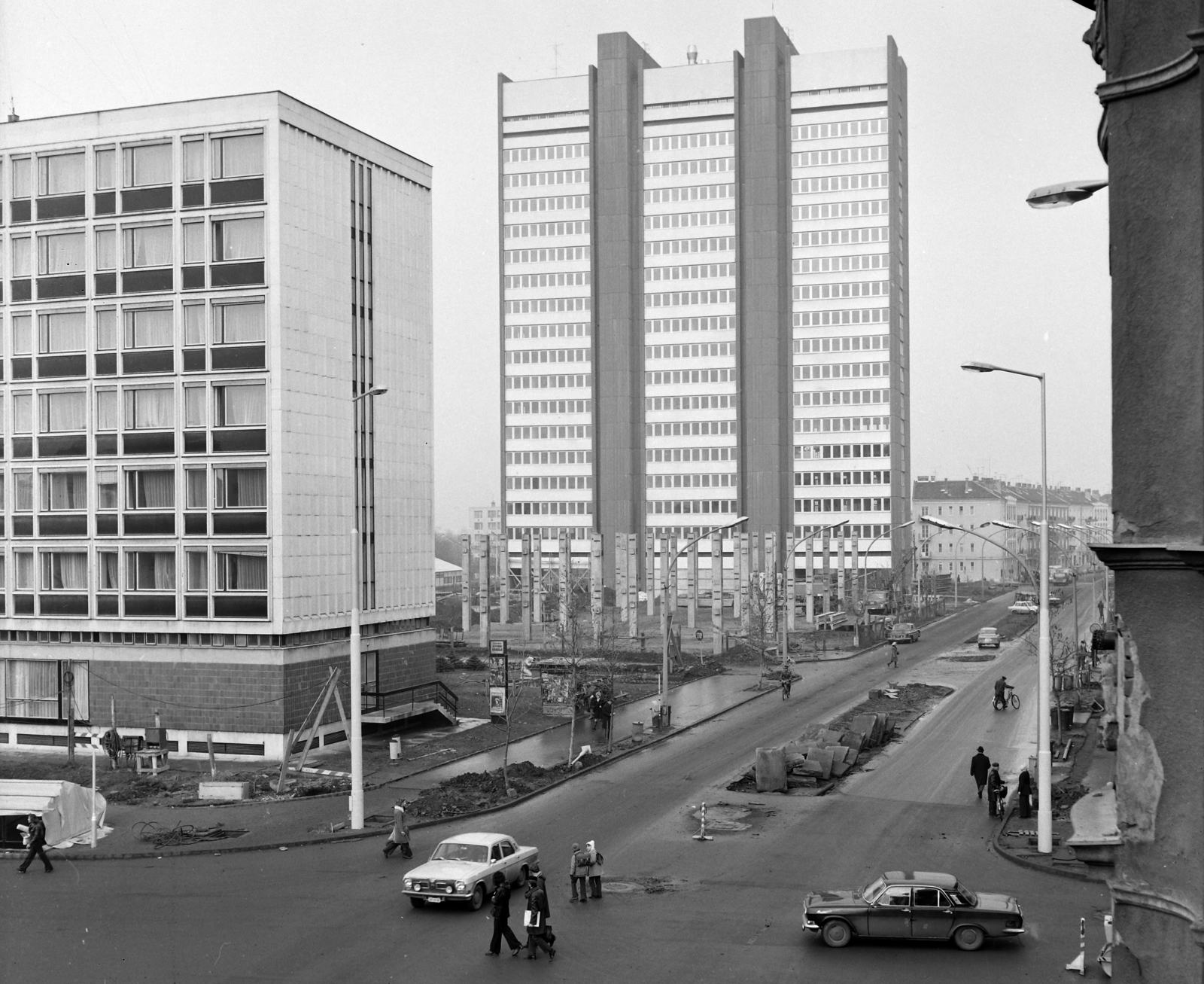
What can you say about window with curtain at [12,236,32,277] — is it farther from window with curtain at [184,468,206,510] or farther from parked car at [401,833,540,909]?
parked car at [401,833,540,909]

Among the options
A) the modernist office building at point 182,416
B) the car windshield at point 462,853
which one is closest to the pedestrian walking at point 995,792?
the car windshield at point 462,853

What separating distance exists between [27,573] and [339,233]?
16.1 metres

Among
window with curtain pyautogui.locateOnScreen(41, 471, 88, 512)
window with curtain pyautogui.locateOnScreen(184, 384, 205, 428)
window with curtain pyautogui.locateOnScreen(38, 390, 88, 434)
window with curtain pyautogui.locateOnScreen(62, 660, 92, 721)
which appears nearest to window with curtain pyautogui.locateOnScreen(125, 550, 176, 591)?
window with curtain pyautogui.locateOnScreen(41, 471, 88, 512)

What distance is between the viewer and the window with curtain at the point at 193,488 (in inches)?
1609

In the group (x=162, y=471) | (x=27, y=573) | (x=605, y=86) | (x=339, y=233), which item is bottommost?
(x=27, y=573)

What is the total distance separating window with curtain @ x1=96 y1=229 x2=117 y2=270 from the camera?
41688 mm

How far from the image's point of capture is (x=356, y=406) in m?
44.2

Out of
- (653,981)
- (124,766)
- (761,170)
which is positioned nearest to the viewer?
(653,981)

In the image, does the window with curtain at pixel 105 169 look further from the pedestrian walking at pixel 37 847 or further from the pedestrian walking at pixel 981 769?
the pedestrian walking at pixel 981 769

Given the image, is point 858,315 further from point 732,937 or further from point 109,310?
point 732,937

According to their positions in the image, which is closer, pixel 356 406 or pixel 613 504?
pixel 356 406

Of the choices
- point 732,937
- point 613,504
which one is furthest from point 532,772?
point 613,504

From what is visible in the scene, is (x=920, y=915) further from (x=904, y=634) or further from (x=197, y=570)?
(x=904, y=634)

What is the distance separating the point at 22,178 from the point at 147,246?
5732mm
